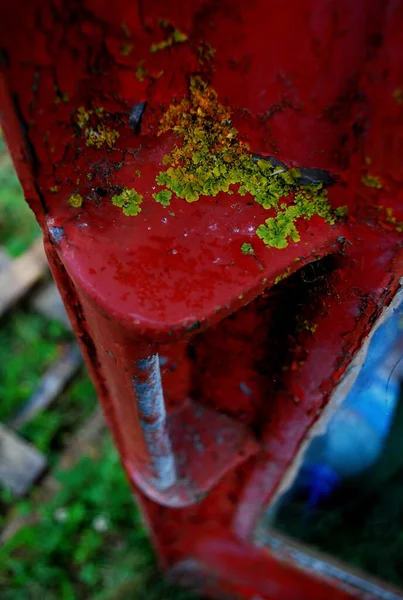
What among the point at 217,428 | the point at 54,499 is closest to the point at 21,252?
the point at 54,499

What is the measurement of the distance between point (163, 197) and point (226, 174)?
8 centimetres

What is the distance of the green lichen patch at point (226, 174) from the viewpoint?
0.50 metres

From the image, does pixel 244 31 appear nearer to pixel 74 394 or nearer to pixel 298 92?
pixel 298 92

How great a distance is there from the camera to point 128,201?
20.1 inches

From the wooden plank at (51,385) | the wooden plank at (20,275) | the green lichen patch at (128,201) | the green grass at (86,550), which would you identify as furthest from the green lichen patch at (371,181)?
the wooden plank at (20,275)

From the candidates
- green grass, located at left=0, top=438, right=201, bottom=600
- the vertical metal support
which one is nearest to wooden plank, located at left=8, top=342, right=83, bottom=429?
green grass, located at left=0, top=438, right=201, bottom=600

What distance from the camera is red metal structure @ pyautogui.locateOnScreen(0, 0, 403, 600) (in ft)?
1.31

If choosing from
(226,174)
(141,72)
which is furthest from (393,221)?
(141,72)

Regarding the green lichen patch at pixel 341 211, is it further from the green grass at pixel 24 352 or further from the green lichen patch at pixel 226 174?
the green grass at pixel 24 352

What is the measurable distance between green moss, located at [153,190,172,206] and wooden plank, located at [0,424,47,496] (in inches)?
84.2

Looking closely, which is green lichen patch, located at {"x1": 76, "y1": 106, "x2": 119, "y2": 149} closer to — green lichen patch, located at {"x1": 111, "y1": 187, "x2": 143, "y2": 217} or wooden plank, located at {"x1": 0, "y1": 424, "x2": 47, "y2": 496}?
green lichen patch, located at {"x1": 111, "y1": 187, "x2": 143, "y2": 217}

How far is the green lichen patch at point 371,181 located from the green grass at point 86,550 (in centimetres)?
206

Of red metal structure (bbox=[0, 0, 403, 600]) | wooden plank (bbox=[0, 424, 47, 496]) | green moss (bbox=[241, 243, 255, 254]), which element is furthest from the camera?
wooden plank (bbox=[0, 424, 47, 496])

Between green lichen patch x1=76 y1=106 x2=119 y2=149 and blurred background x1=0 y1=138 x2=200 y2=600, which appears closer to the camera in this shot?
green lichen patch x1=76 y1=106 x2=119 y2=149
